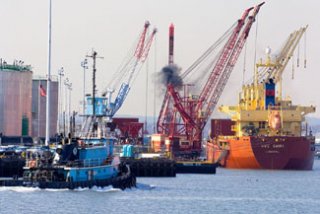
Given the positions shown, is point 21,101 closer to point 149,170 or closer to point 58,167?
point 149,170

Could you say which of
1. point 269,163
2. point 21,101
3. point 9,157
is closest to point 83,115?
point 9,157

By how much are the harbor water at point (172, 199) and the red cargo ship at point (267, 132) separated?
39904 millimetres

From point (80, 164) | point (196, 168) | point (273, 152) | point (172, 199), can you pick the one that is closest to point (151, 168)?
point (196, 168)

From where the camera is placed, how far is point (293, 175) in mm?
146750

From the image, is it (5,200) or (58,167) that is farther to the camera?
(58,167)

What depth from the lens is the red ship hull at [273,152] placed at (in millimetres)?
159625

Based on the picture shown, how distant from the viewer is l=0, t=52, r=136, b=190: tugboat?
88375 mm

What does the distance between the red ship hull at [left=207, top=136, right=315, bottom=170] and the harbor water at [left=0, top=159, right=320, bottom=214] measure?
3945 centimetres

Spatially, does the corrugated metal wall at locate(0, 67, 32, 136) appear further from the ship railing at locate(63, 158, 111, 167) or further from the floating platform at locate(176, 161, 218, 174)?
the ship railing at locate(63, 158, 111, 167)

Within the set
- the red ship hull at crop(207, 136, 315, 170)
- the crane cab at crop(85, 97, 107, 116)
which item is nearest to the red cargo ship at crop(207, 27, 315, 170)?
the red ship hull at crop(207, 136, 315, 170)

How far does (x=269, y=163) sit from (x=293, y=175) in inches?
532

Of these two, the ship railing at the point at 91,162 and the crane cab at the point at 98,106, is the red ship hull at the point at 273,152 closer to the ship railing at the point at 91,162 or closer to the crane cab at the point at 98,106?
the crane cab at the point at 98,106

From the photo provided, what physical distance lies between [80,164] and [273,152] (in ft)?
238

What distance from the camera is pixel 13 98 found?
579 ft
